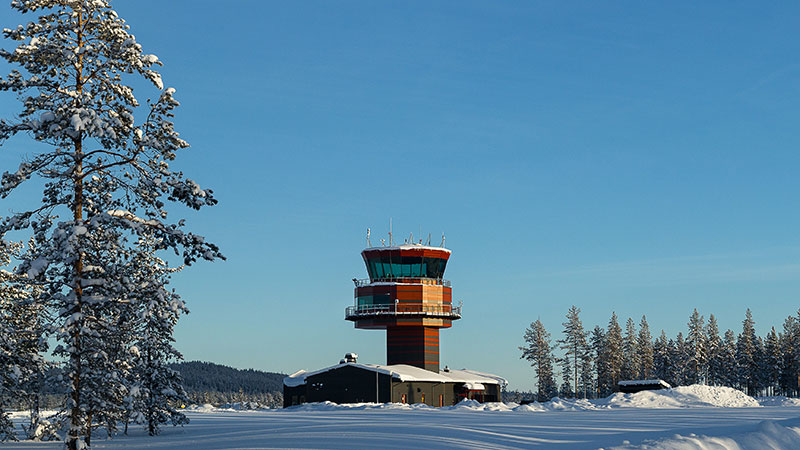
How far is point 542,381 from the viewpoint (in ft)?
323

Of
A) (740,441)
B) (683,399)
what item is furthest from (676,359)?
(740,441)

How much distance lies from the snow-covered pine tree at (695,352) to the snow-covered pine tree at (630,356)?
7.09 metres

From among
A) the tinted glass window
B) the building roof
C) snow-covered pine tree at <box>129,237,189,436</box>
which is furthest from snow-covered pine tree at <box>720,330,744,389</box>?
snow-covered pine tree at <box>129,237,189,436</box>

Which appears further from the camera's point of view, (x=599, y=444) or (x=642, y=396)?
(x=642, y=396)

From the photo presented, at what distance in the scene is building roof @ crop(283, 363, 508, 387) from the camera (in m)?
65.9

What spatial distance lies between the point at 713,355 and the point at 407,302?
55.8 m

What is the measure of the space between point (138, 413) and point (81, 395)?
678 inches

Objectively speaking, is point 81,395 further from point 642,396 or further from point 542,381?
point 542,381

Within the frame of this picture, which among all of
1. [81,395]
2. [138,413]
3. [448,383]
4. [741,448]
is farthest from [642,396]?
[81,395]

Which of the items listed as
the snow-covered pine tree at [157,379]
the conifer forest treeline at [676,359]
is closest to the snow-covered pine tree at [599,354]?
the conifer forest treeline at [676,359]

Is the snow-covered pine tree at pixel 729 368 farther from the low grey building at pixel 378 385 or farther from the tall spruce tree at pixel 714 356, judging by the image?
the low grey building at pixel 378 385

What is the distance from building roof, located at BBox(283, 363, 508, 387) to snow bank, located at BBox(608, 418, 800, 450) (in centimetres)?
4698

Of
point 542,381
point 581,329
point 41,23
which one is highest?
point 41,23

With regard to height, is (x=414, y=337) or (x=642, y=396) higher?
(x=414, y=337)
